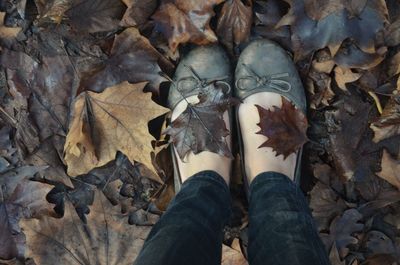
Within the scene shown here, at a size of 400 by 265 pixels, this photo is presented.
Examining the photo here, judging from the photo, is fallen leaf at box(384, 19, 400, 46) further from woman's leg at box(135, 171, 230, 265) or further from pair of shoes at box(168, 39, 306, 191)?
woman's leg at box(135, 171, 230, 265)

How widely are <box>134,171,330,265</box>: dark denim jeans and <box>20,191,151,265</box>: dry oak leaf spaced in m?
0.34

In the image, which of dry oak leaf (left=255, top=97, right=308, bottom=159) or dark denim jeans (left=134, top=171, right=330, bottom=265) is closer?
dark denim jeans (left=134, top=171, right=330, bottom=265)

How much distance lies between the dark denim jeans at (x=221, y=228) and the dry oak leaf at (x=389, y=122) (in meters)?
0.37

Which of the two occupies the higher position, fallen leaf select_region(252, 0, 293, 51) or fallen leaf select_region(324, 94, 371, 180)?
fallen leaf select_region(252, 0, 293, 51)

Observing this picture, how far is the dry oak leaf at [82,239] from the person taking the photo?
157 cm

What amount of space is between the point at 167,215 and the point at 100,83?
0.58 metres

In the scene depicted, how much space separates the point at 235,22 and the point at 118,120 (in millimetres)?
536

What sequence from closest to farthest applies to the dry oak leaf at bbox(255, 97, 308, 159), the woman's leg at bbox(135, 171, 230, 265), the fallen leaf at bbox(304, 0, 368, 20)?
the woman's leg at bbox(135, 171, 230, 265) < the fallen leaf at bbox(304, 0, 368, 20) < the dry oak leaf at bbox(255, 97, 308, 159)

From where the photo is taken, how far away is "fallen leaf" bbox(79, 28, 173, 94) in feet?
5.14

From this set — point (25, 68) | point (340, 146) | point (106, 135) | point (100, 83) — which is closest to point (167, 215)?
point (106, 135)

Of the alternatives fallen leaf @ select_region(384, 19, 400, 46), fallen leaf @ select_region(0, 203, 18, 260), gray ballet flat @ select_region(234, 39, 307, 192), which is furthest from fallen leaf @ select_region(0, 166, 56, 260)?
fallen leaf @ select_region(384, 19, 400, 46)

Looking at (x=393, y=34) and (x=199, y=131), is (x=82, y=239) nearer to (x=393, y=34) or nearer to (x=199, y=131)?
(x=199, y=131)

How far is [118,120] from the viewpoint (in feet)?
5.07

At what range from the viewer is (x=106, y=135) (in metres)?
1.56
